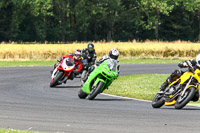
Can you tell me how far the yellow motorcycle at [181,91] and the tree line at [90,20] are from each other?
1866 inches

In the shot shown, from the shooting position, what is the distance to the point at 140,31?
75.4m

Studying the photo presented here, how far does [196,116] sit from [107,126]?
8.29ft

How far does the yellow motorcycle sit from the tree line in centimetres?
4740

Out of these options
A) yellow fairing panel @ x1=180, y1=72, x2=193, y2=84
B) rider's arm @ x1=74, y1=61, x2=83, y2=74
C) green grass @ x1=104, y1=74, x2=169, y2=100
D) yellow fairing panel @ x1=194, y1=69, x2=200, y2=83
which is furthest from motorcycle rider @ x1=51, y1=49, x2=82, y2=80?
yellow fairing panel @ x1=194, y1=69, x2=200, y2=83

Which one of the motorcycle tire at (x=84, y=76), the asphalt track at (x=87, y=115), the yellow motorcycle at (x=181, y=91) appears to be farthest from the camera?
the motorcycle tire at (x=84, y=76)

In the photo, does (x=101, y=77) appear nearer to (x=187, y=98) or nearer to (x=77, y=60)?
(x=187, y=98)

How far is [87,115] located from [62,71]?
7.58 meters

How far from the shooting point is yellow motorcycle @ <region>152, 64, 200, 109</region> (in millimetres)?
11680

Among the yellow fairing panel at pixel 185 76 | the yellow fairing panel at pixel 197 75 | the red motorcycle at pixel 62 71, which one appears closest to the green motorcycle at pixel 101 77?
the yellow fairing panel at pixel 185 76

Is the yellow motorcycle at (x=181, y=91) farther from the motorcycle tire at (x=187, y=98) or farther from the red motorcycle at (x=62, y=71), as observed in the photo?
the red motorcycle at (x=62, y=71)

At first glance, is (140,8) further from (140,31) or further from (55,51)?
(55,51)

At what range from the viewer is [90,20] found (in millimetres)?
69562

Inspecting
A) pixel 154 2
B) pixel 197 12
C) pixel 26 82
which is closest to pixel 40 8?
pixel 154 2

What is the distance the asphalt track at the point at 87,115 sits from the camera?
9227 millimetres
